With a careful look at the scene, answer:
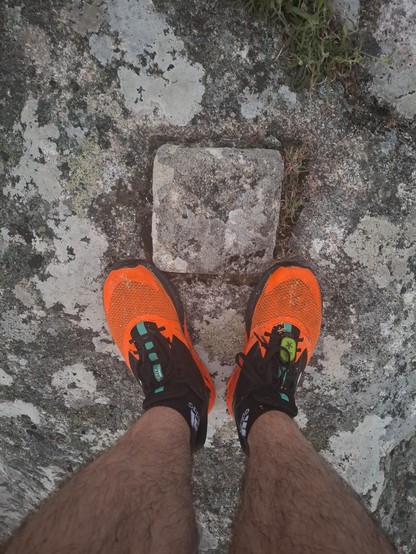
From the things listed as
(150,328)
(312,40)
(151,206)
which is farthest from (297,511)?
(312,40)

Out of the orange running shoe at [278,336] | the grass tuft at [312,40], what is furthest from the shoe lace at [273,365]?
the grass tuft at [312,40]

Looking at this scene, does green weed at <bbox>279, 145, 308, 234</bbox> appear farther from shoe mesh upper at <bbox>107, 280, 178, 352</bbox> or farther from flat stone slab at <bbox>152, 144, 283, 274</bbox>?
shoe mesh upper at <bbox>107, 280, 178, 352</bbox>

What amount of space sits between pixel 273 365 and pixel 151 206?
839 mm

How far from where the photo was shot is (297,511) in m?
1.27

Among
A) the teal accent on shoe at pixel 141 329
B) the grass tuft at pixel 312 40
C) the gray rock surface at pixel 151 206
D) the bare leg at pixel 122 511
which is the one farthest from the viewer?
the teal accent on shoe at pixel 141 329

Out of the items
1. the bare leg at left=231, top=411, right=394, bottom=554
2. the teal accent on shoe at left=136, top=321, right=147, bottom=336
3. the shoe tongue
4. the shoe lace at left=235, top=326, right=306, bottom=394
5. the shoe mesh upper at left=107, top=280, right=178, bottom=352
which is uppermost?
the shoe mesh upper at left=107, top=280, right=178, bottom=352

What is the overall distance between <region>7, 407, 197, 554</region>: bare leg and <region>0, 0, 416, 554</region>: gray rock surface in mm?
695

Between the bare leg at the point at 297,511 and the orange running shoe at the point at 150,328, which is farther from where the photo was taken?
the orange running shoe at the point at 150,328

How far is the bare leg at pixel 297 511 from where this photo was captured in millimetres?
1188

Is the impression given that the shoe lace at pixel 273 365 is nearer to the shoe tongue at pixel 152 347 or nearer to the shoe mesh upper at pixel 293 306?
the shoe mesh upper at pixel 293 306

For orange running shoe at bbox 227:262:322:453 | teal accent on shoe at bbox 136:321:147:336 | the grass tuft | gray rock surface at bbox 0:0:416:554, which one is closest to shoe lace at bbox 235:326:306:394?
orange running shoe at bbox 227:262:322:453

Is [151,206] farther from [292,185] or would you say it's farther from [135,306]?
[292,185]

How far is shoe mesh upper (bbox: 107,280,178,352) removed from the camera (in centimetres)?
196

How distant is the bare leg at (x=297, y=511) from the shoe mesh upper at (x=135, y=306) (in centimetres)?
72
